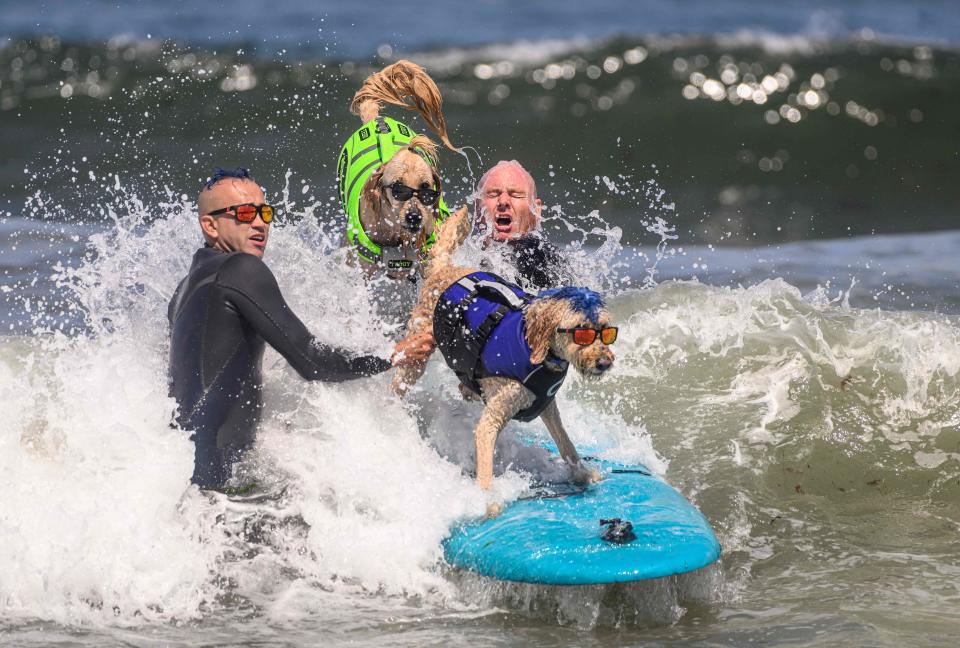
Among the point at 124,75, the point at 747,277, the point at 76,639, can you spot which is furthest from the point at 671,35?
the point at 76,639

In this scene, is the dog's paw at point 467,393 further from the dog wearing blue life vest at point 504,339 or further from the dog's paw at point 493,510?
the dog's paw at point 493,510

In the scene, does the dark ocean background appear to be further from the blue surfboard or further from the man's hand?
the blue surfboard

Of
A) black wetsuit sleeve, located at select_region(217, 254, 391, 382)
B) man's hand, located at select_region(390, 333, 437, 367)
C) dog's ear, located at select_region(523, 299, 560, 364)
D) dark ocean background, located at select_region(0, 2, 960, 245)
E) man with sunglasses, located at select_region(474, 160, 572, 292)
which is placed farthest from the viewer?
dark ocean background, located at select_region(0, 2, 960, 245)

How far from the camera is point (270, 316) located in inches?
225

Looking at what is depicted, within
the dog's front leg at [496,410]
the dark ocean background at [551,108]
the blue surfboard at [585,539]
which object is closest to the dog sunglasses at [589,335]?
the dog's front leg at [496,410]

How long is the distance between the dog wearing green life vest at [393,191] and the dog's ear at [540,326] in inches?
53.9

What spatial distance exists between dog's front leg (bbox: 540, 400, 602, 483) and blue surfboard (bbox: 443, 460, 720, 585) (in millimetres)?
75

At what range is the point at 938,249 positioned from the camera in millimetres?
13422

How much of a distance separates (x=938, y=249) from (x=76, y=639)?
10.4m

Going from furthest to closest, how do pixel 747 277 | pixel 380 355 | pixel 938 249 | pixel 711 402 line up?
pixel 938 249 → pixel 747 277 → pixel 711 402 → pixel 380 355

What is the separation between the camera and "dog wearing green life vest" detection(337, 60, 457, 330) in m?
6.75

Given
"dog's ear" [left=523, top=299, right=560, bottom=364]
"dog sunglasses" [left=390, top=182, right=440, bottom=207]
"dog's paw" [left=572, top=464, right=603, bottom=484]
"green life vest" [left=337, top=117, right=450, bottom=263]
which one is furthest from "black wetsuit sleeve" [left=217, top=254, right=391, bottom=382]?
"green life vest" [left=337, top=117, right=450, bottom=263]

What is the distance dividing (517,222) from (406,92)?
107cm

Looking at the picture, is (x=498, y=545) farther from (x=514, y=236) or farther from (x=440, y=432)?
(x=514, y=236)
